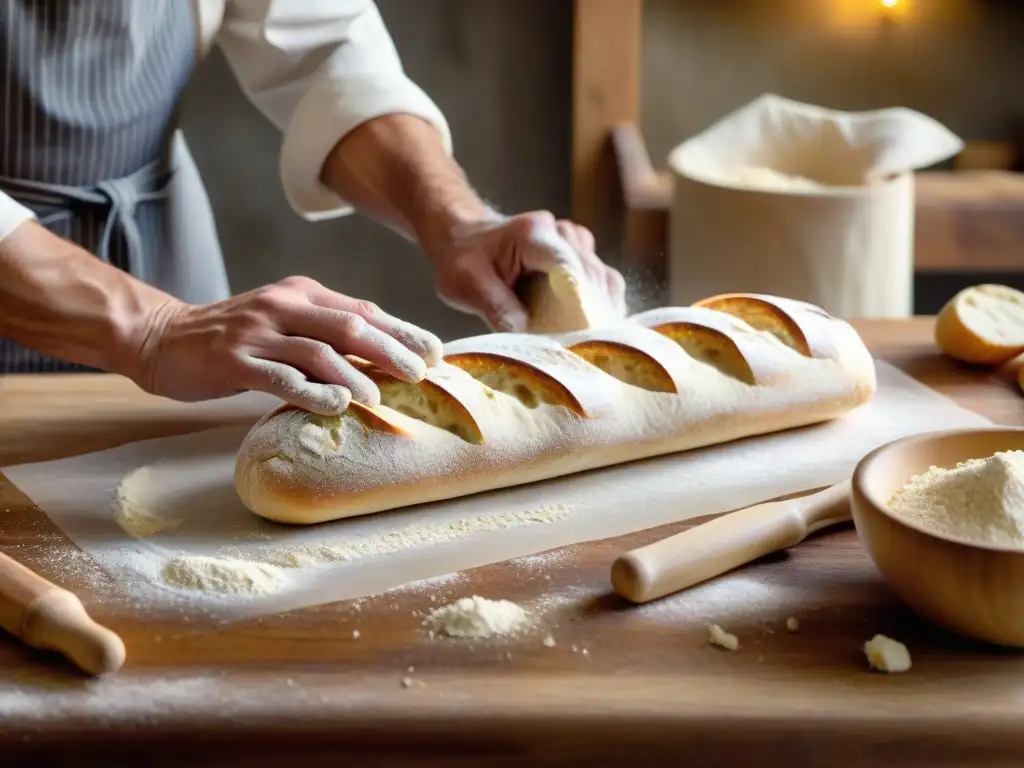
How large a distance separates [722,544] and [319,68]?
1.16 meters

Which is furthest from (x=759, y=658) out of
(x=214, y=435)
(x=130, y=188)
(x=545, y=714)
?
(x=130, y=188)

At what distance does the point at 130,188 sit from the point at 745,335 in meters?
0.97

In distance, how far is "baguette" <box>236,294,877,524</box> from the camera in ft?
3.72

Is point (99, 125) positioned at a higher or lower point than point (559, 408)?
higher

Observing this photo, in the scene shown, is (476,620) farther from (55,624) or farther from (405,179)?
(405,179)

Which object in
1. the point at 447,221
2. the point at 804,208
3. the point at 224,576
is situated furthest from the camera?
the point at 804,208

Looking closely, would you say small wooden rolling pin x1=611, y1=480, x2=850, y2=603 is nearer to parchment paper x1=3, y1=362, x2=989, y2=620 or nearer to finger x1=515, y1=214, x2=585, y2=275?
parchment paper x1=3, y1=362, x2=989, y2=620

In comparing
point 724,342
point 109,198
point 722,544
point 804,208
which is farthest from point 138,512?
point 804,208

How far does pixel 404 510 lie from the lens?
118cm

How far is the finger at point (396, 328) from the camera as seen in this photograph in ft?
4.02

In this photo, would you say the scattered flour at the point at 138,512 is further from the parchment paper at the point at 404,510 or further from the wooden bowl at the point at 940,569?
the wooden bowl at the point at 940,569

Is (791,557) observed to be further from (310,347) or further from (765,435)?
(310,347)

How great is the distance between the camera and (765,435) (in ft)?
4.54

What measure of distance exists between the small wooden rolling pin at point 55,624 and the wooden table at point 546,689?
17 mm
